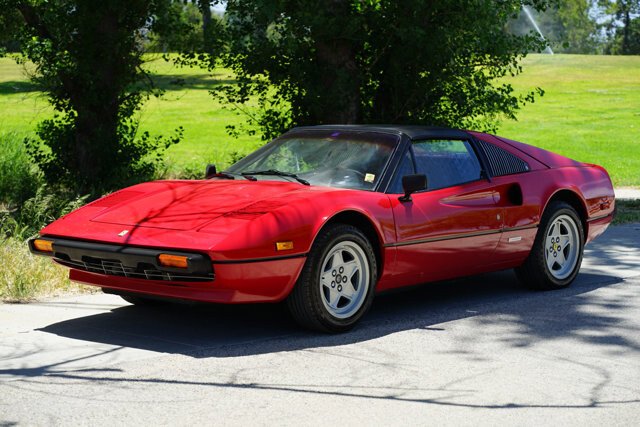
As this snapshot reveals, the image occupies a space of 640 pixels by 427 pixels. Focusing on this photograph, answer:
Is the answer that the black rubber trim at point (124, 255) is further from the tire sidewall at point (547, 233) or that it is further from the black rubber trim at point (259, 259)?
the tire sidewall at point (547, 233)

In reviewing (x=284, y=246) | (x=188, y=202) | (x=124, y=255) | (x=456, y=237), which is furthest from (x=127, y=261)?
(x=456, y=237)

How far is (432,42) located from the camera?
43.3ft

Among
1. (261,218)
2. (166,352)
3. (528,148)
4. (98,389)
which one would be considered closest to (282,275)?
(261,218)

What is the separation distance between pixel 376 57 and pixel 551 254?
5.87 m

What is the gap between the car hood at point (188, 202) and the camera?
22.1 feet

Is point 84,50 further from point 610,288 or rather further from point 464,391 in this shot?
point 464,391

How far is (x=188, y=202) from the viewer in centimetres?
707

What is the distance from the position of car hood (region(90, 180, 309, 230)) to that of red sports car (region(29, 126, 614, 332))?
0.02m

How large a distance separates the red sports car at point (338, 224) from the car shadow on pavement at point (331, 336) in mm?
194

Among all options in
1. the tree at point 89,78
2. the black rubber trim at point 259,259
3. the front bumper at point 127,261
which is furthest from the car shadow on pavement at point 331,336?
the tree at point 89,78

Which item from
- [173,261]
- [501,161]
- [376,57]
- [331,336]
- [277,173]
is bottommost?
[331,336]

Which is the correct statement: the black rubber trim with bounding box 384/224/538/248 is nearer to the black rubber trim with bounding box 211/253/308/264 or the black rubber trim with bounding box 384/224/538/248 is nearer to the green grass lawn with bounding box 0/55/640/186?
the black rubber trim with bounding box 211/253/308/264

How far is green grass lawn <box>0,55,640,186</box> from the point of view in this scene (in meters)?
26.2

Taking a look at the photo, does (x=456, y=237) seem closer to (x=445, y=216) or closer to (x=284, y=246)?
(x=445, y=216)
